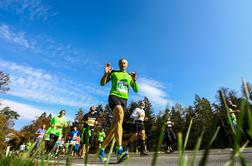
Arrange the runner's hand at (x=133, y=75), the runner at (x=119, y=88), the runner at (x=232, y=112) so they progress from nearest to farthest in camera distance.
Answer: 1. the runner at (x=232, y=112)
2. the runner at (x=119, y=88)
3. the runner's hand at (x=133, y=75)

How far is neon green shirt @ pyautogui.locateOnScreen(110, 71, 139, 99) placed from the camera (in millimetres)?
5438

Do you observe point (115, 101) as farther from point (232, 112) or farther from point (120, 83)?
point (232, 112)

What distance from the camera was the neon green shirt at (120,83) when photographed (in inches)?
214

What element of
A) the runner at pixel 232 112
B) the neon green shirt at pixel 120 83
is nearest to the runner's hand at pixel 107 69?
the neon green shirt at pixel 120 83

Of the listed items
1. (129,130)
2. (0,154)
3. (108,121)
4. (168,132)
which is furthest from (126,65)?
(108,121)

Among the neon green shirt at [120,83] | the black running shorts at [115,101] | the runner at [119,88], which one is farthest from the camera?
the neon green shirt at [120,83]

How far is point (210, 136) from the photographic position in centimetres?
45

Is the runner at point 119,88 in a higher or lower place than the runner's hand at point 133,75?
lower

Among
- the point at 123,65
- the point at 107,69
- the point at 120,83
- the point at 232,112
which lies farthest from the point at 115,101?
the point at 232,112

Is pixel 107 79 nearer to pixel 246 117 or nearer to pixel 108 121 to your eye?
pixel 246 117

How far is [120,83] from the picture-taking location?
18.2 feet

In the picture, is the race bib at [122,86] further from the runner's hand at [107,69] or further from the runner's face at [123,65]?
the runner's face at [123,65]

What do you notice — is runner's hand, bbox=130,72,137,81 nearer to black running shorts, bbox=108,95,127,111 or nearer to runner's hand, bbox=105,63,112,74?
runner's hand, bbox=105,63,112,74

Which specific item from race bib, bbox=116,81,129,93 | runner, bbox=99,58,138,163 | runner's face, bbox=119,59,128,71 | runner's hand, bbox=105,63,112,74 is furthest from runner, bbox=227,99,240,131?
runner's hand, bbox=105,63,112,74
